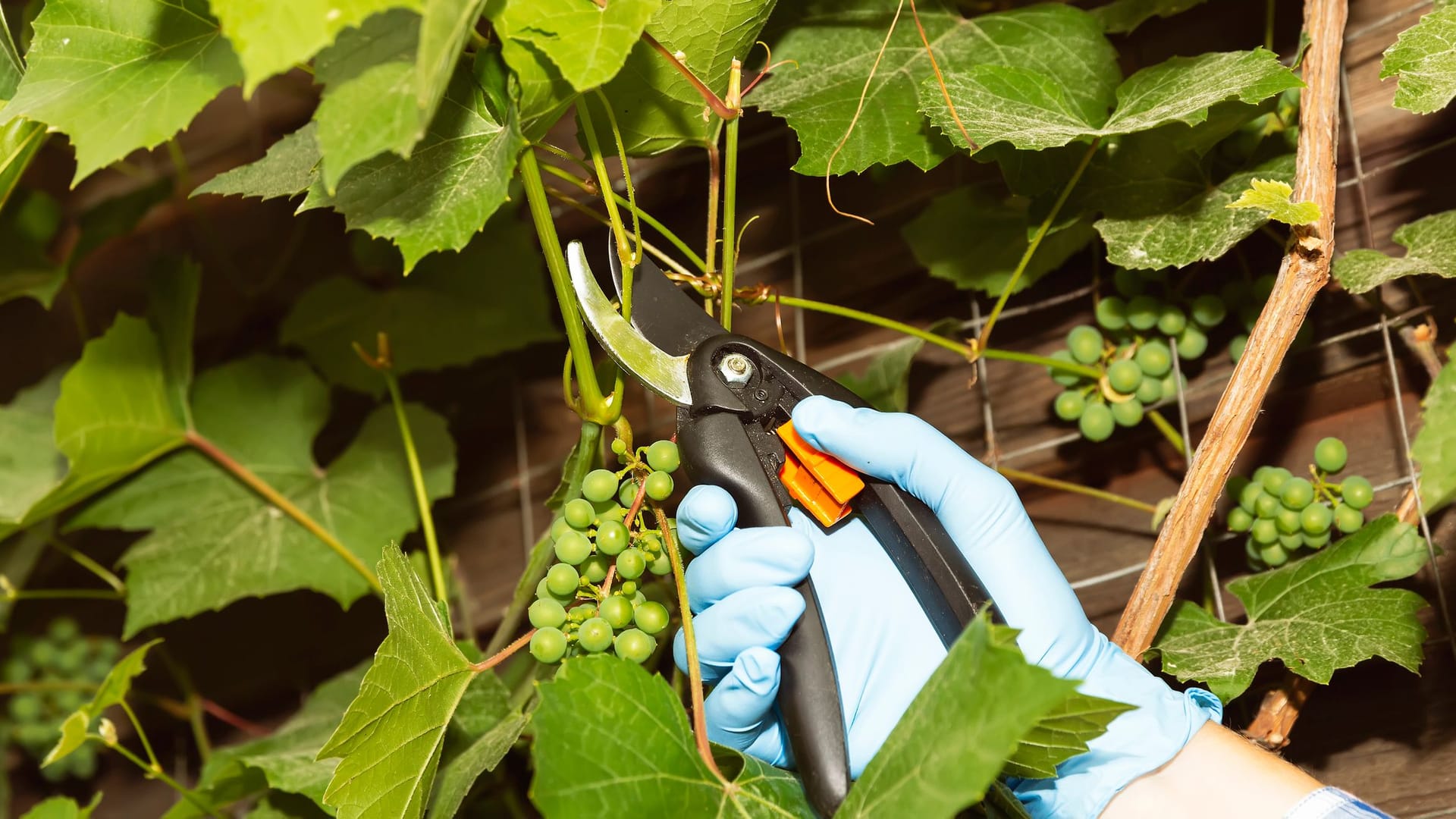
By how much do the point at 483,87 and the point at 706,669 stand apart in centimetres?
44

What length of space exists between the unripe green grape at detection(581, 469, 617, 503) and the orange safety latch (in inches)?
4.7

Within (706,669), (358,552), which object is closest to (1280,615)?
(706,669)

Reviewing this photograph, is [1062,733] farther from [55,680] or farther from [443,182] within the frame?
[55,680]

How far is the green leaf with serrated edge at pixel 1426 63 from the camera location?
0.66 metres

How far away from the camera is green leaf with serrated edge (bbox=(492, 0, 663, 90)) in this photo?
1.88 ft

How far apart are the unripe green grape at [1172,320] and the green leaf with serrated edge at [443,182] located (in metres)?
0.57

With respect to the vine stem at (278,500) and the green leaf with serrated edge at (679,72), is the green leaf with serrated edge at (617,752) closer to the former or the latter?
the green leaf with serrated edge at (679,72)

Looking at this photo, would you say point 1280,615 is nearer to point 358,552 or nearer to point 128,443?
point 358,552

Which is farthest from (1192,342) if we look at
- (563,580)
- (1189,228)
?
(563,580)

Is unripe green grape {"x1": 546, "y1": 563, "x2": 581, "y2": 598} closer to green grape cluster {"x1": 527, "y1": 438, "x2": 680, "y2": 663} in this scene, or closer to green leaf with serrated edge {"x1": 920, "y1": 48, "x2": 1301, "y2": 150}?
green grape cluster {"x1": 527, "y1": 438, "x2": 680, "y2": 663}

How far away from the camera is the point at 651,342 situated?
72 centimetres

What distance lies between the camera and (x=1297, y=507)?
2.59ft

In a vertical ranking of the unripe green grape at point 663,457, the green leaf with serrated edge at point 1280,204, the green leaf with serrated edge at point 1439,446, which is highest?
the green leaf with serrated edge at point 1280,204

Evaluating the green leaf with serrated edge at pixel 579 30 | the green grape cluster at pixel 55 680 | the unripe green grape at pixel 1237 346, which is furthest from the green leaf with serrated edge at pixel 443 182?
the green grape cluster at pixel 55 680
